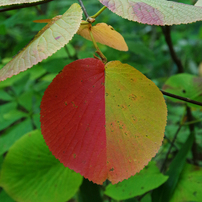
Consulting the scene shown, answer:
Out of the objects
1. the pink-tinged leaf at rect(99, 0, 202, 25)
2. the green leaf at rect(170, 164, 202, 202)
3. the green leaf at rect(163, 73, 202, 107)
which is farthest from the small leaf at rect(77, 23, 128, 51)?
the green leaf at rect(170, 164, 202, 202)

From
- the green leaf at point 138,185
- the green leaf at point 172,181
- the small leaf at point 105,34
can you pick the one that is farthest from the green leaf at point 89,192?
the small leaf at point 105,34

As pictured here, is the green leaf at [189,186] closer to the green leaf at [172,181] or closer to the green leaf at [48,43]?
the green leaf at [172,181]

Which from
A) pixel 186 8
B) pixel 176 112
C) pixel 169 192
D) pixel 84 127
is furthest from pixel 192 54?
pixel 84 127

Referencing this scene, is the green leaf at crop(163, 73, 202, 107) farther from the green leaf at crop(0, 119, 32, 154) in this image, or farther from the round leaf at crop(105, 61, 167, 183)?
the green leaf at crop(0, 119, 32, 154)

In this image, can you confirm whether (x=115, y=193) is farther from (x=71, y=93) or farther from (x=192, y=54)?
(x=192, y=54)

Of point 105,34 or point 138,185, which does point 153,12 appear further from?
point 138,185

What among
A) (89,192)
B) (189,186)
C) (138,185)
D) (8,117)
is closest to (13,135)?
(8,117)
